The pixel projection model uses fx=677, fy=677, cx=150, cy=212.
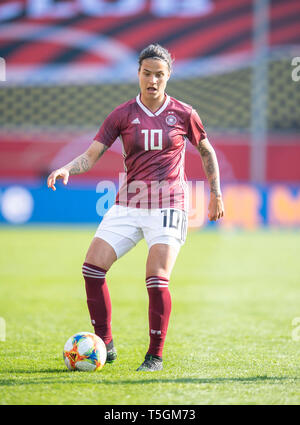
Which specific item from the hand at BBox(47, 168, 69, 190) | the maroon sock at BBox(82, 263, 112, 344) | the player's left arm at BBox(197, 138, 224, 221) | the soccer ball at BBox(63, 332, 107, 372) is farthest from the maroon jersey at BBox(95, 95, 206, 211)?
the soccer ball at BBox(63, 332, 107, 372)

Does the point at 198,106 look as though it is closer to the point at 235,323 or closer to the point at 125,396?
the point at 235,323

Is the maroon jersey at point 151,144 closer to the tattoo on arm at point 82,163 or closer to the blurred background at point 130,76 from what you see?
the tattoo on arm at point 82,163

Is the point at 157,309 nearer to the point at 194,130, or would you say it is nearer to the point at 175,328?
the point at 194,130

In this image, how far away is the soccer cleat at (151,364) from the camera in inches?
177

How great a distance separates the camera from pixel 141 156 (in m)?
4.75

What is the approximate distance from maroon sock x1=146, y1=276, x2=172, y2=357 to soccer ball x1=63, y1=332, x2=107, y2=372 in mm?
356

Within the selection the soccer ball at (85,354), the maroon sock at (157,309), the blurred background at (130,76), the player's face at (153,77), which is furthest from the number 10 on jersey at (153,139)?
the blurred background at (130,76)

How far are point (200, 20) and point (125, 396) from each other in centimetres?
2002

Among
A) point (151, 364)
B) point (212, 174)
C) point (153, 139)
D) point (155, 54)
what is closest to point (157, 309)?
point (151, 364)

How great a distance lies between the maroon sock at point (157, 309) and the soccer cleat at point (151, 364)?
35 millimetres

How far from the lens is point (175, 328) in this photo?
6.26m

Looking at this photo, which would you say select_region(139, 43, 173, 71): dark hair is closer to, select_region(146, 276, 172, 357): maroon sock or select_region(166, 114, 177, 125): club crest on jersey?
select_region(166, 114, 177, 125): club crest on jersey

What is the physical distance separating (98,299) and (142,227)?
60 centimetres
